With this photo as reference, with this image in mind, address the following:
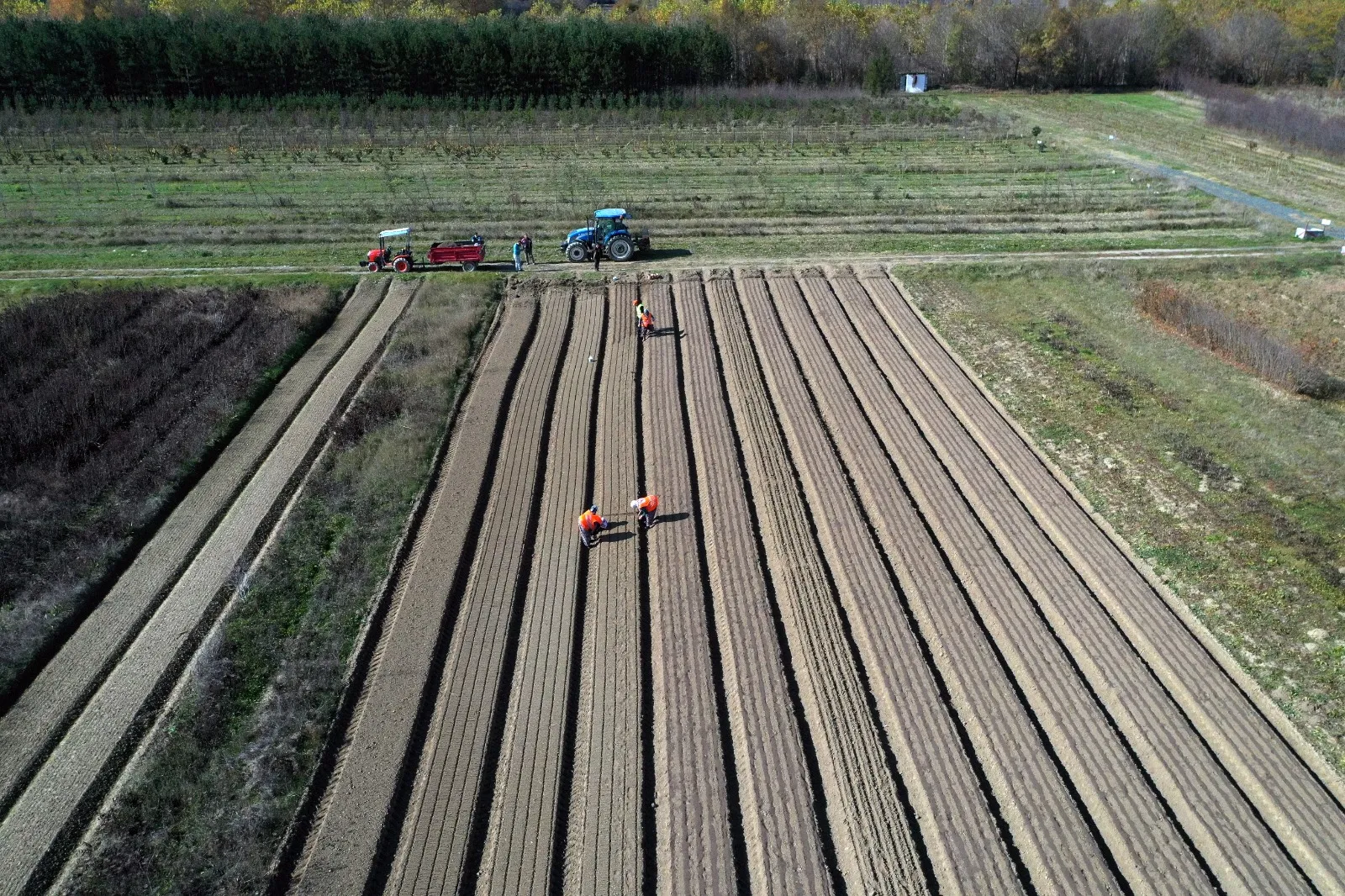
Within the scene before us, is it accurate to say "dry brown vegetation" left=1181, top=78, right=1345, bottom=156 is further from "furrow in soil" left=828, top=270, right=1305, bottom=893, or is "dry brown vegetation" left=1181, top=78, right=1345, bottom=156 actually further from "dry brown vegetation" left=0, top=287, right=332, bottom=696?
"dry brown vegetation" left=0, top=287, right=332, bottom=696

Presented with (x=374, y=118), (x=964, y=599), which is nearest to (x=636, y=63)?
(x=374, y=118)

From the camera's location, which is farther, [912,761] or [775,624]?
[775,624]

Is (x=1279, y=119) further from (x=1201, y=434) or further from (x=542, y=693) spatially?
(x=542, y=693)

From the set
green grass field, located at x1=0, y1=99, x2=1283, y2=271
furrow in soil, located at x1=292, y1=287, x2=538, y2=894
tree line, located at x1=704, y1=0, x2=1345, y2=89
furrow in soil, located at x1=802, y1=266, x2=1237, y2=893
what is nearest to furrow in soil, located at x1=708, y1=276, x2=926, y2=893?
furrow in soil, located at x1=802, y1=266, x2=1237, y2=893

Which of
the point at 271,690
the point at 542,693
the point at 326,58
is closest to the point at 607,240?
the point at 542,693

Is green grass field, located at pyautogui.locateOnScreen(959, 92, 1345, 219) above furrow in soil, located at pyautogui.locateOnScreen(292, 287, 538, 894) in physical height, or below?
above

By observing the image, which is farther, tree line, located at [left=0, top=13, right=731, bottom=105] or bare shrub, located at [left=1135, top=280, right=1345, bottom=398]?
tree line, located at [left=0, top=13, right=731, bottom=105]

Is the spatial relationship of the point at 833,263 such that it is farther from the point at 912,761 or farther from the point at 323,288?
the point at 912,761

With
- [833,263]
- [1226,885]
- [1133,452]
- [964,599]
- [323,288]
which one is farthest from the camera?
[833,263]
